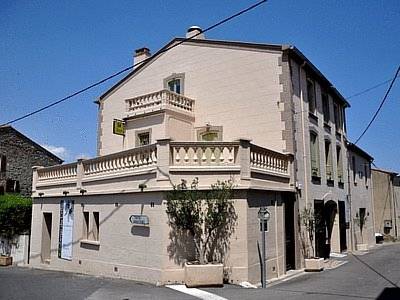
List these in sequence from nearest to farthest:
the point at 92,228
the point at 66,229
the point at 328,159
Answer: the point at 92,228
the point at 66,229
the point at 328,159

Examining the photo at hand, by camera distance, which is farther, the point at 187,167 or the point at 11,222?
the point at 11,222

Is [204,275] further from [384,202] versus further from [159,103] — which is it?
[384,202]

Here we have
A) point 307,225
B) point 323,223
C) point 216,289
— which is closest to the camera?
point 216,289

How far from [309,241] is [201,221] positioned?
5993mm

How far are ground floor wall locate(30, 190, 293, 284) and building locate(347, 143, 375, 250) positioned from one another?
1026 cm

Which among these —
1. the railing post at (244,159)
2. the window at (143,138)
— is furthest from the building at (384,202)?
the railing post at (244,159)

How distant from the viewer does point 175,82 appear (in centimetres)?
1789

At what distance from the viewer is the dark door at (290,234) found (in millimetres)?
13609

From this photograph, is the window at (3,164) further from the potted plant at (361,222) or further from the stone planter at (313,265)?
the potted plant at (361,222)

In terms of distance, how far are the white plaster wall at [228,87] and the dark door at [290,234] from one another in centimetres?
203

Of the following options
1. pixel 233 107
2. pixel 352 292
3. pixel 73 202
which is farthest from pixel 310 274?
pixel 73 202

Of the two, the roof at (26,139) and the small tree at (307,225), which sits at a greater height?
the roof at (26,139)

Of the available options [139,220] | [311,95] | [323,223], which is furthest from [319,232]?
[139,220]

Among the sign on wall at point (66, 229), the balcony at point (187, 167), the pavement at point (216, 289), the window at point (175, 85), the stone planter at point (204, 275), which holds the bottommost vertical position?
the pavement at point (216, 289)
